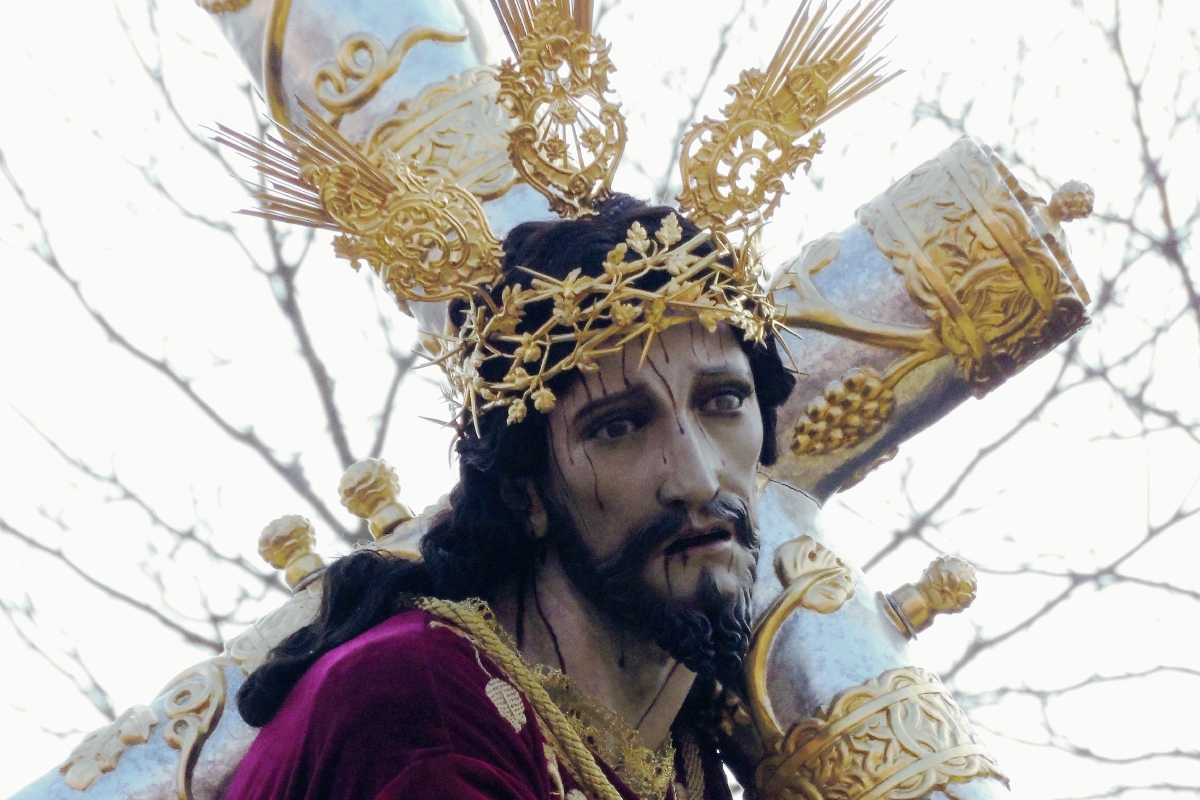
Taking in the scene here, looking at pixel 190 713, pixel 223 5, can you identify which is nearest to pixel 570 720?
pixel 190 713

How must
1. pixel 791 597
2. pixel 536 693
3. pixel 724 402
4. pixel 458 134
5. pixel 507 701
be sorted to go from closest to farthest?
pixel 507 701
pixel 536 693
pixel 724 402
pixel 791 597
pixel 458 134

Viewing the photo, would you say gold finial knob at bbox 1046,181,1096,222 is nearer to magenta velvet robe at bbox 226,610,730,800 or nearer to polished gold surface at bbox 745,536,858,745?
polished gold surface at bbox 745,536,858,745

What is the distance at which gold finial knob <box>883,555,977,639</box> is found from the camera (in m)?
3.06

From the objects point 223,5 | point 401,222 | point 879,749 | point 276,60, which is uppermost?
point 223,5

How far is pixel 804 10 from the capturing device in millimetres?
2850

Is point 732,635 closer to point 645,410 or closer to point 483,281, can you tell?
point 645,410

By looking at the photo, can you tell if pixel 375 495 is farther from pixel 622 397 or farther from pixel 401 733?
pixel 401 733

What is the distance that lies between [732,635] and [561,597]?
13.0 inches

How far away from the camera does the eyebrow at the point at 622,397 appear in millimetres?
2621

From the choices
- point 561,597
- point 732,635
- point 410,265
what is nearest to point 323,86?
point 410,265

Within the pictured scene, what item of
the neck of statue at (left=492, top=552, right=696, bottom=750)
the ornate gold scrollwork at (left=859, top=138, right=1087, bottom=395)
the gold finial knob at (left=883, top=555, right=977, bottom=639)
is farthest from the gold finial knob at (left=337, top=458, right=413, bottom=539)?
the ornate gold scrollwork at (left=859, top=138, right=1087, bottom=395)

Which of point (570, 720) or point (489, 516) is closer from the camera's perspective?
point (570, 720)

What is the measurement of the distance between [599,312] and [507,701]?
0.65 meters

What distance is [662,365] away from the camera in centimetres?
264
